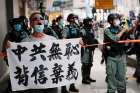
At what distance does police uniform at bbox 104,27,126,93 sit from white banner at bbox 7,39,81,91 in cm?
144

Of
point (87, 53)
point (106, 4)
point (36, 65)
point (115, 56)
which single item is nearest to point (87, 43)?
point (87, 53)

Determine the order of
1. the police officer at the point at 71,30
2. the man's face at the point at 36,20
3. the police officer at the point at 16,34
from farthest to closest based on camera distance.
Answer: the police officer at the point at 71,30 → the police officer at the point at 16,34 → the man's face at the point at 36,20

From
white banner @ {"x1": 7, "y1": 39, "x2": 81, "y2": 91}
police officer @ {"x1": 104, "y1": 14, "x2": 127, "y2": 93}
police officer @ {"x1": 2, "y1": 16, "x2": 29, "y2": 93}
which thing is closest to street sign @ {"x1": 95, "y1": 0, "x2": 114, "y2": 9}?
police officer @ {"x1": 104, "y1": 14, "x2": 127, "y2": 93}

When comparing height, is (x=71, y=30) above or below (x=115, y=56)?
above

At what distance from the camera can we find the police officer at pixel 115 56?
7.53 metres

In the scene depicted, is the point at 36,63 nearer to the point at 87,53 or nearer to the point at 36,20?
the point at 36,20

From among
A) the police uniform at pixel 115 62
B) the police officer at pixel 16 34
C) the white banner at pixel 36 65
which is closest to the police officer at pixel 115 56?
the police uniform at pixel 115 62

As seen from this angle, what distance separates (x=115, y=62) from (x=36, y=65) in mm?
2013

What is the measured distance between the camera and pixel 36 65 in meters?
6.20

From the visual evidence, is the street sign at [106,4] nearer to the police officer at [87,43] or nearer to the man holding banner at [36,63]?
the police officer at [87,43]

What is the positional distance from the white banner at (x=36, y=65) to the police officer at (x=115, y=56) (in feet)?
4.73

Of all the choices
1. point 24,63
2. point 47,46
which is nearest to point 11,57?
point 24,63

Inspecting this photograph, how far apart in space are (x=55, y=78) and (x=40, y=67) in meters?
0.35

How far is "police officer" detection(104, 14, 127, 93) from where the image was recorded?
7527mm
